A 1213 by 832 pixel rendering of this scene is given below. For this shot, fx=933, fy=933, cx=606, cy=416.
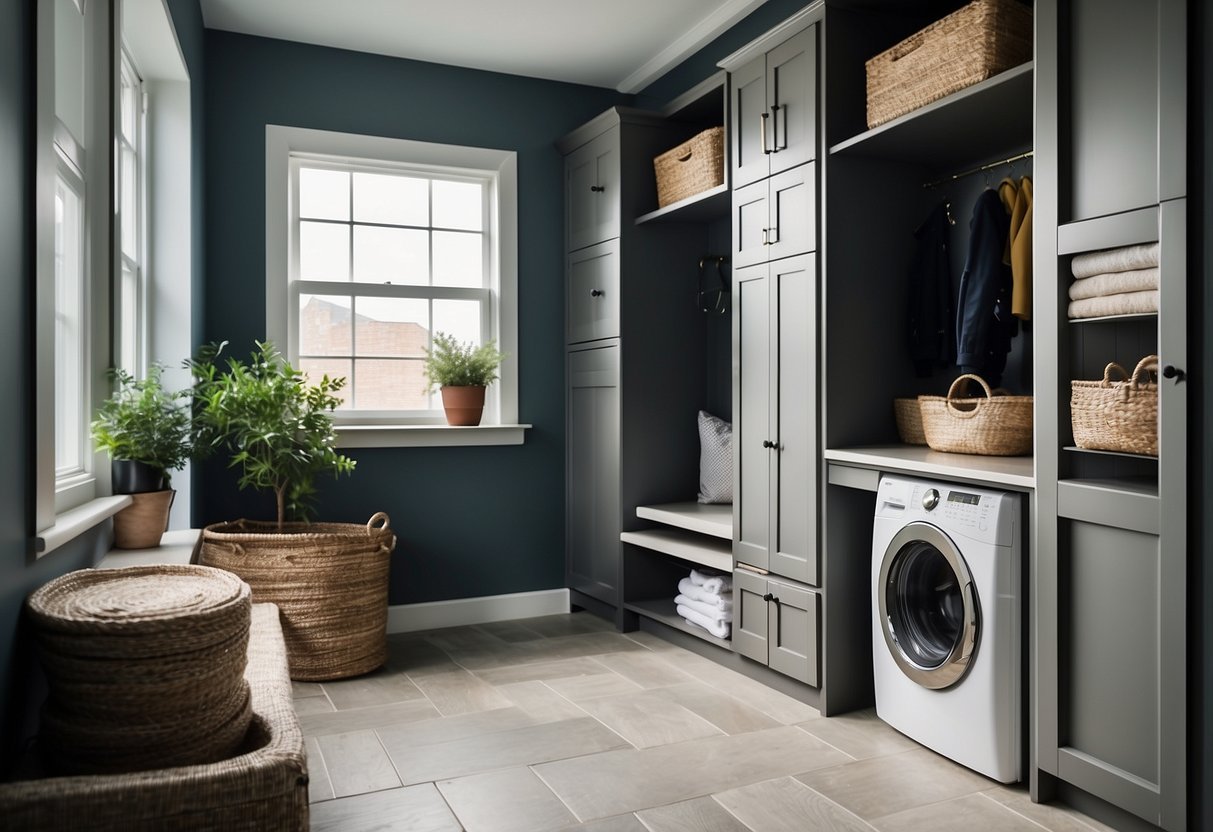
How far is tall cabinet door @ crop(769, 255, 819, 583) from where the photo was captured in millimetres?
3146

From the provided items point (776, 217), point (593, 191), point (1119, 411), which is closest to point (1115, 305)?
point (1119, 411)

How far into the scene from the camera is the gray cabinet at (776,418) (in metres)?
3.16

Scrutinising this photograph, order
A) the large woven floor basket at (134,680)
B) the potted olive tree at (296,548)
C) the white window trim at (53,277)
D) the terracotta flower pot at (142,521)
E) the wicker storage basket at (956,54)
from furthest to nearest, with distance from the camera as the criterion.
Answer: the potted olive tree at (296,548), the terracotta flower pot at (142,521), the wicker storage basket at (956,54), the white window trim at (53,277), the large woven floor basket at (134,680)

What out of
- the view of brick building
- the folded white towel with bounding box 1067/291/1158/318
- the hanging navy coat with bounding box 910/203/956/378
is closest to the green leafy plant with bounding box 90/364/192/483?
the view of brick building

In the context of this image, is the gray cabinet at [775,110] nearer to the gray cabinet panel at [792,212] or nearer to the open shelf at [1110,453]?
the gray cabinet panel at [792,212]

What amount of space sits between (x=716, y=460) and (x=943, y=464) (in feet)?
5.28

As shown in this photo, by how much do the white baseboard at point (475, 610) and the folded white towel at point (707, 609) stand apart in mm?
901

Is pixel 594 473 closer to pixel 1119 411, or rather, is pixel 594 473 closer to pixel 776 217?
pixel 776 217

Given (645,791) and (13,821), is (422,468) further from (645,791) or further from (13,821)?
(13,821)

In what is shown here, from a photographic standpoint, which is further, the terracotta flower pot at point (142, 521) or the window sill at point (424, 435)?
the window sill at point (424, 435)

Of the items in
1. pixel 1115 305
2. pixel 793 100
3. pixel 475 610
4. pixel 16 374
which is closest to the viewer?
pixel 16 374

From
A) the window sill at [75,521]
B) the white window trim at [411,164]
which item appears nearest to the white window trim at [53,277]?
the window sill at [75,521]

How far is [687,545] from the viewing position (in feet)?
12.8

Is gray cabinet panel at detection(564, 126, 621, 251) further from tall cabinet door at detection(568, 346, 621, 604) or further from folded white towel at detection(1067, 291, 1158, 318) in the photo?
folded white towel at detection(1067, 291, 1158, 318)
